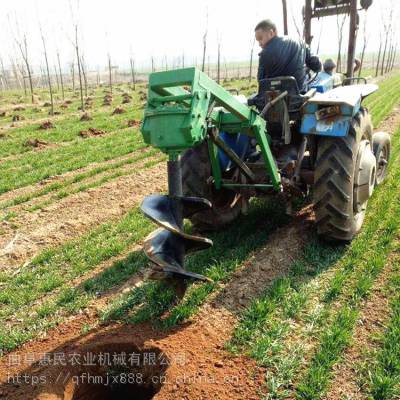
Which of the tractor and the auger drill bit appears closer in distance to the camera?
the tractor

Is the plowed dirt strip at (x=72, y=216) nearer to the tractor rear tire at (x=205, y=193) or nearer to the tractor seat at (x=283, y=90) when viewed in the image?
the tractor rear tire at (x=205, y=193)

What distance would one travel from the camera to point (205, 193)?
4387 millimetres

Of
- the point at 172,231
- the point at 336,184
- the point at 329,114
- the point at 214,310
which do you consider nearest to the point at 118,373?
the point at 214,310

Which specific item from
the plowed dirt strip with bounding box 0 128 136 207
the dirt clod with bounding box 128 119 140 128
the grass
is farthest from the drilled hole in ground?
the dirt clod with bounding box 128 119 140 128

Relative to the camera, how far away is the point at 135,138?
1103 cm

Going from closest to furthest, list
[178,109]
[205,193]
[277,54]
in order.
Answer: [178,109] < [277,54] < [205,193]

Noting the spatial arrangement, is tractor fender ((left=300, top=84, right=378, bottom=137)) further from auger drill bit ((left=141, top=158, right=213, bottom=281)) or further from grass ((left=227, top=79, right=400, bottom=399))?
auger drill bit ((left=141, top=158, right=213, bottom=281))

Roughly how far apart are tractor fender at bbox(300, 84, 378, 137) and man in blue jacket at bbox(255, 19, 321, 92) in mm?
491

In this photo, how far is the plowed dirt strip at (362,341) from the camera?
2.59 metres

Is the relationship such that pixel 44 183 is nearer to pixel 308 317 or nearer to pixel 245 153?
pixel 245 153

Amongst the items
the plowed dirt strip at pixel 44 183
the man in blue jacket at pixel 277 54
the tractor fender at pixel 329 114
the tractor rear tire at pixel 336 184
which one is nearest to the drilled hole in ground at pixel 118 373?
the tractor rear tire at pixel 336 184

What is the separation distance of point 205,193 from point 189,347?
1815 millimetres

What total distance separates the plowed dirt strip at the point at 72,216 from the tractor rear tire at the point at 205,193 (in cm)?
191

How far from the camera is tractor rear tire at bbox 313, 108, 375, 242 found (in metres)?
3.95
